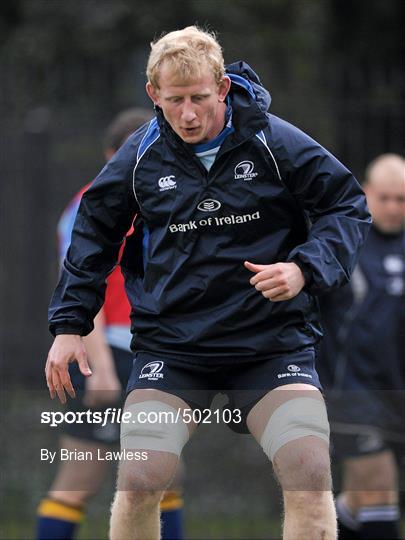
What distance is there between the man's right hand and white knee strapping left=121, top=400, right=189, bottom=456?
298mm

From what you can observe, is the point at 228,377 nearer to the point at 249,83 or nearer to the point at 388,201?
the point at 249,83

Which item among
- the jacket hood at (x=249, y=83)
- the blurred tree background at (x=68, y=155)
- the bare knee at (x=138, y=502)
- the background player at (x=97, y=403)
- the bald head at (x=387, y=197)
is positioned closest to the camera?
the bare knee at (x=138, y=502)

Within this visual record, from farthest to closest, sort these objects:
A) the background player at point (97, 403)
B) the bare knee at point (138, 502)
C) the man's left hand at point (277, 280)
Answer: the background player at point (97, 403)
the bare knee at point (138, 502)
the man's left hand at point (277, 280)

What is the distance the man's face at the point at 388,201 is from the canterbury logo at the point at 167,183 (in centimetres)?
272

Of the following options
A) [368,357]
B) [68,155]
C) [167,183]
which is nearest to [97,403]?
[368,357]

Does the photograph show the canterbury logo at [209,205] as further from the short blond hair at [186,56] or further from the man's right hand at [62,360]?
the man's right hand at [62,360]

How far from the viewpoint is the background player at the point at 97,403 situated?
650 centimetres

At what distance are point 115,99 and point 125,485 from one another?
223 inches

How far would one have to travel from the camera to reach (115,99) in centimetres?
993

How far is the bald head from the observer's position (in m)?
7.30

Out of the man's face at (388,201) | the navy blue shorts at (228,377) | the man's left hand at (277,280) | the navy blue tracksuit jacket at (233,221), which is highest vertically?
the man's face at (388,201)

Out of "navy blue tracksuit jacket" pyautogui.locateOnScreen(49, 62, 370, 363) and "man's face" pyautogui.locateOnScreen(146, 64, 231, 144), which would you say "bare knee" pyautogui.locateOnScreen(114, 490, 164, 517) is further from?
"man's face" pyautogui.locateOnScreen(146, 64, 231, 144)

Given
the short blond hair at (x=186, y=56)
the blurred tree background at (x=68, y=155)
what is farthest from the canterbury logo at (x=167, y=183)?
the blurred tree background at (x=68, y=155)

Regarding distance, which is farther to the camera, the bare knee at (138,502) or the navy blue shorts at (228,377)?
the navy blue shorts at (228,377)
